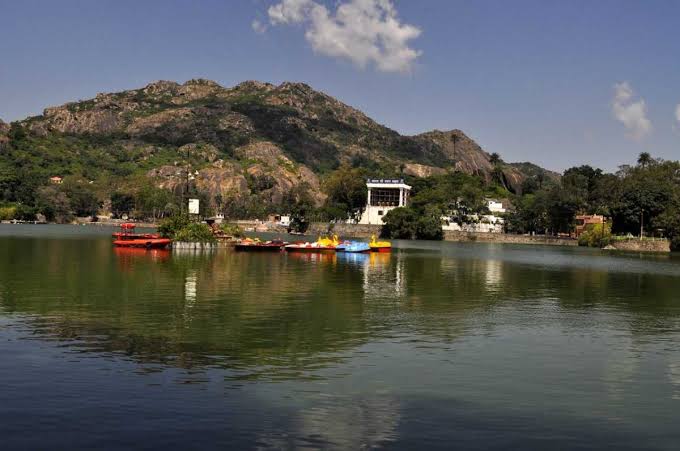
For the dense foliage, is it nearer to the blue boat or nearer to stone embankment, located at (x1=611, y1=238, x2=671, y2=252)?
the blue boat

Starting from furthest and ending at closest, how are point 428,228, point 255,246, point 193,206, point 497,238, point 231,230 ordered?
point 497,238 → point 428,228 → point 193,206 → point 231,230 → point 255,246

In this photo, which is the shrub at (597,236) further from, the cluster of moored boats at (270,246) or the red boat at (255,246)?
the red boat at (255,246)

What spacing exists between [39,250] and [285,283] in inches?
1966

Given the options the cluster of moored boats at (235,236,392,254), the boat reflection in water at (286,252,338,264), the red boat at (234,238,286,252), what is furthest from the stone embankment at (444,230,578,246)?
the red boat at (234,238,286,252)

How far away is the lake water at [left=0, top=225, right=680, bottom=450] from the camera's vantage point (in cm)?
1872

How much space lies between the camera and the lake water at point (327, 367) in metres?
18.7

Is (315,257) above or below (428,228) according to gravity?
below

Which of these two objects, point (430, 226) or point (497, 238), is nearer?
point (430, 226)

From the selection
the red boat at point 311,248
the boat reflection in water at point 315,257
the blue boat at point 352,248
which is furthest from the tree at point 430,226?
the boat reflection in water at point 315,257

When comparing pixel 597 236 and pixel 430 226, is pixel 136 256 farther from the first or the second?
pixel 597 236

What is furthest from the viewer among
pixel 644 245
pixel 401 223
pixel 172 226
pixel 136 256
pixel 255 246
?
pixel 401 223

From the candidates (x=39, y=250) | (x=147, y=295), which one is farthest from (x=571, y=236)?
(x=147, y=295)

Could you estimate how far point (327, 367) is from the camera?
26016 millimetres

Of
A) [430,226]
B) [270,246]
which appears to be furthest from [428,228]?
[270,246]
